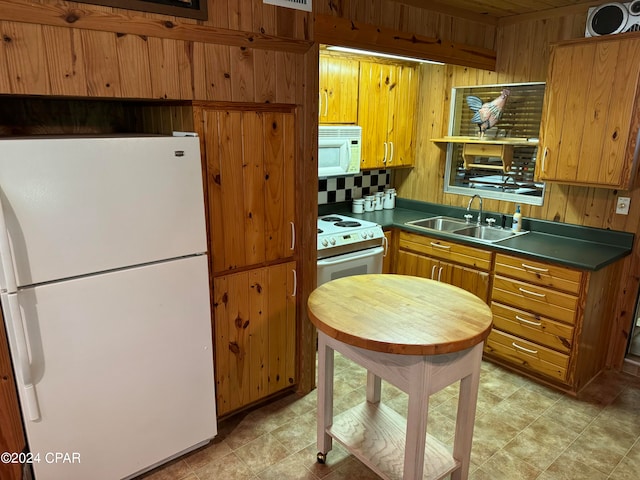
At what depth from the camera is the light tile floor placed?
7.26 feet

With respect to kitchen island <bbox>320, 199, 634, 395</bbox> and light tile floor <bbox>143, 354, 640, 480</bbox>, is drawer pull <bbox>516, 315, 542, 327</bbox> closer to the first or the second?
kitchen island <bbox>320, 199, 634, 395</bbox>

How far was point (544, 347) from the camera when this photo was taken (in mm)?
2910

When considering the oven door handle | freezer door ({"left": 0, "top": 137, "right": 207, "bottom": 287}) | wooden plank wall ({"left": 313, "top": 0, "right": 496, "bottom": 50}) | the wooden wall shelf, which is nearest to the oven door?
the oven door handle

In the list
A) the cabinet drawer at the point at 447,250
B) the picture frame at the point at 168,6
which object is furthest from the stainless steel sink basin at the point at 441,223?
the picture frame at the point at 168,6

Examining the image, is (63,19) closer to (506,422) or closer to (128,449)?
(128,449)

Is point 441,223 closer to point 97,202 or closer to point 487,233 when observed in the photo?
point 487,233

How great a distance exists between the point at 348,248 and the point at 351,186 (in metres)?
0.96

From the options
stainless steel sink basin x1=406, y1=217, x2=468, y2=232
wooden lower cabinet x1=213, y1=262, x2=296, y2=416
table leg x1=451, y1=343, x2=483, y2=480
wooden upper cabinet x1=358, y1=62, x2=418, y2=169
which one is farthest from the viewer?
stainless steel sink basin x1=406, y1=217, x2=468, y2=232

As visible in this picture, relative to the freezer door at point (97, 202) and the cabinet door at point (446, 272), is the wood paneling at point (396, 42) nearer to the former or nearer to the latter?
the freezer door at point (97, 202)

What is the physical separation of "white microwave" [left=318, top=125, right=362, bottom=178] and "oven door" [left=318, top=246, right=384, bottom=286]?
2.09 ft

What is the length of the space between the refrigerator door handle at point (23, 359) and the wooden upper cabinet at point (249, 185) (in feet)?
2.88

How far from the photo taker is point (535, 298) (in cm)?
290

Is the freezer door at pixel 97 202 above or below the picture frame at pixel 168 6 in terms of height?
below

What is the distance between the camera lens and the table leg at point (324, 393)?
2100mm
